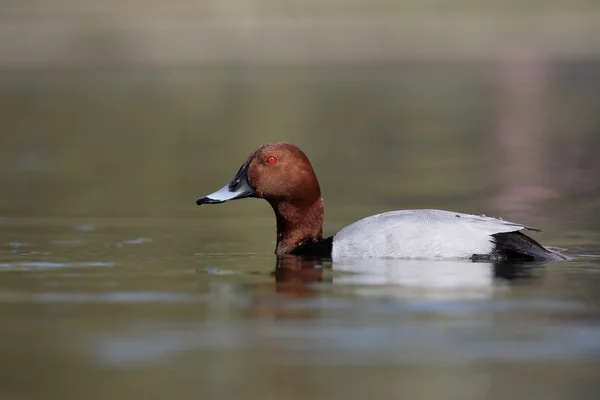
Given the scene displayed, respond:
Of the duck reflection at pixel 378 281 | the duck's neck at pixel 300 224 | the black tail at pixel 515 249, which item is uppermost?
the duck's neck at pixel 300 224

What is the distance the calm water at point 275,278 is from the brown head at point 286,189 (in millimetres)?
418

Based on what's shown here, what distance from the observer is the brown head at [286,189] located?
1178 cm

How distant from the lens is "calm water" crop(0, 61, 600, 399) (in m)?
7.49

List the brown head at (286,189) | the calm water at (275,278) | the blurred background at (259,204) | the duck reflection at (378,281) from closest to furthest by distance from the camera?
the calm water at (275,278)
the blurred background at (259,204)
the duck reflection at (378,281)
the brown head at (286,189)

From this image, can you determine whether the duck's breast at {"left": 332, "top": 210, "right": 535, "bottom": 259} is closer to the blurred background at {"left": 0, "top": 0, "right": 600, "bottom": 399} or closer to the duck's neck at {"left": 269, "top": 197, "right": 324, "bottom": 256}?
the blurred background at {"left": 0, "top": 0, "right": 600, "bottom": 399}

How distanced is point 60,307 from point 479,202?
771cm

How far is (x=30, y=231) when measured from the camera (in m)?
13.4

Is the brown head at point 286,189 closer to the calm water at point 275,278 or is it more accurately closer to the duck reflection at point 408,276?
the calm water at point 275,278

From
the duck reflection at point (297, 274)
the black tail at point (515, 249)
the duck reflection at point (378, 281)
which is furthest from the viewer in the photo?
the black tail at point (515, 249)

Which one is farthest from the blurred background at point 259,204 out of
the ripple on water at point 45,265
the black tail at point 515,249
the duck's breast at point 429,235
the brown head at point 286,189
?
the duck's breast at point 429,235

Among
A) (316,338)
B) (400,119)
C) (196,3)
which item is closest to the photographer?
(316,338)

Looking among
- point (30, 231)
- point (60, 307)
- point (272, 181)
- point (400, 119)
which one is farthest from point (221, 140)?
point (60, 307)

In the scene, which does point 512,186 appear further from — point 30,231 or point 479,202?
point 30,231

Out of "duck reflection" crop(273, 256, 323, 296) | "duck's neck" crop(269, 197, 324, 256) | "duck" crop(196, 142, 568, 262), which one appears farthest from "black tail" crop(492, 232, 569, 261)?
"duck's neck" crop(269, 197, 324, 256)
